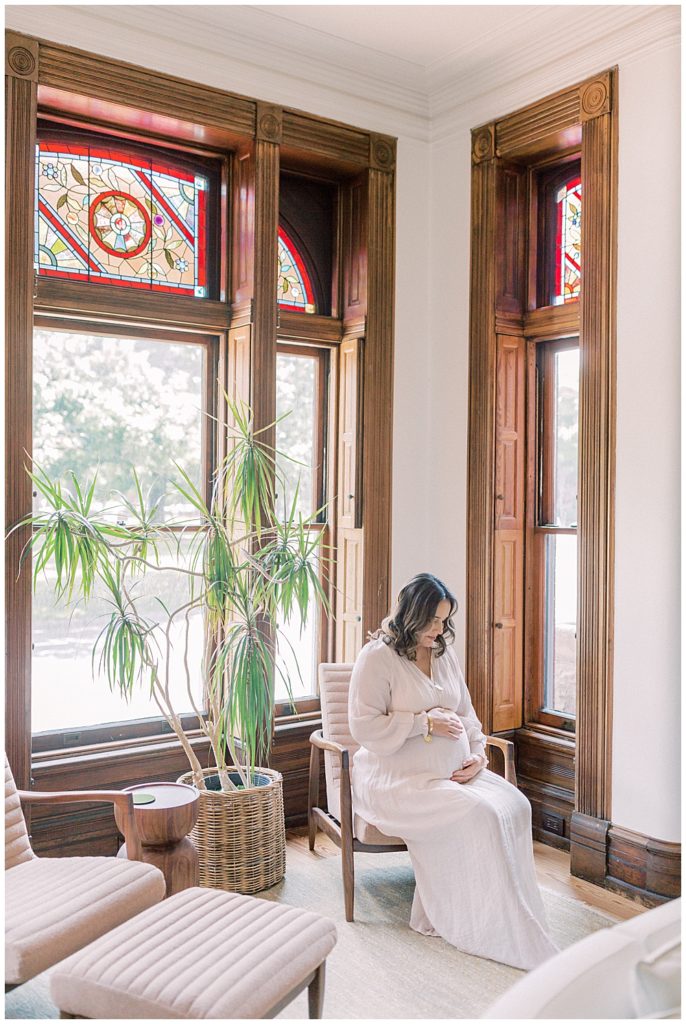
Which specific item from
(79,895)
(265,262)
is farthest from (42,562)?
(265,262)

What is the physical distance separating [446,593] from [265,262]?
5.79 feet

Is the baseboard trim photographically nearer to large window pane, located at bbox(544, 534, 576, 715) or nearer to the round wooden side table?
large window pane, located at bbox(544, 534, 576, 715)

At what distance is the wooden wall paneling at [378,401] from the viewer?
442 centimetres

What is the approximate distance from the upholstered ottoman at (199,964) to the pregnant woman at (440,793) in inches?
32.6

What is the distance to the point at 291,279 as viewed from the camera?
443 cm

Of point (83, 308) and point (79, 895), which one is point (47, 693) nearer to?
point (79, 895)

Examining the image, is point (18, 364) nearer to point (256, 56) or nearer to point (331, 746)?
point (256, 56)

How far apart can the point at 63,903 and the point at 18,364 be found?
1.98 m

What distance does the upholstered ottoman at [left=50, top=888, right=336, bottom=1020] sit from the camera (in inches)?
79.6

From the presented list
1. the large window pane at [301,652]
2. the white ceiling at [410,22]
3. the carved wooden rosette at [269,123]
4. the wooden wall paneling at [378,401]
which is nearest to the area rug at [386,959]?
the large window pane at [301,652]

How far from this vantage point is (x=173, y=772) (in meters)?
3.96

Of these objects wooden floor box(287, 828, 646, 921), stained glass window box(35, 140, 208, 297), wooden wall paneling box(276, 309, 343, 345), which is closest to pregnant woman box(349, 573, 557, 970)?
wooden floor box(287, 828, 646, 921)

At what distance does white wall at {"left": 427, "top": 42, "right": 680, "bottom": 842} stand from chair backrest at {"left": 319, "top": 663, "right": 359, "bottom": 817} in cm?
111

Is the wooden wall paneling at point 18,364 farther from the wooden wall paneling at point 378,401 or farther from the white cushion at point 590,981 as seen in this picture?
the white cushion at point 590,981
